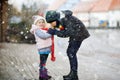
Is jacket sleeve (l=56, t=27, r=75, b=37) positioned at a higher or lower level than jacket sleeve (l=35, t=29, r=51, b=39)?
higher

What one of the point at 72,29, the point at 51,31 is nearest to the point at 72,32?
the point at 72,29

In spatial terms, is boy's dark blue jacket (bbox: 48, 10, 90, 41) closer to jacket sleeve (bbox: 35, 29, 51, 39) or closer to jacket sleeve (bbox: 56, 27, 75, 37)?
jacket sleeve (bbox: 56, 27, 75, 37)

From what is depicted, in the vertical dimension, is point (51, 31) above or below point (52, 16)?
below

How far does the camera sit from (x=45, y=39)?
393 cm

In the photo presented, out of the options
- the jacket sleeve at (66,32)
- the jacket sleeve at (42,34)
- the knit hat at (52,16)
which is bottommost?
the jacket sleeve at (42,34)

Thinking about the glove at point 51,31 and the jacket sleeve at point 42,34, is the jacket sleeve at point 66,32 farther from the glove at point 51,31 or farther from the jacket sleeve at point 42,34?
the jacket sleeve at point 42,34

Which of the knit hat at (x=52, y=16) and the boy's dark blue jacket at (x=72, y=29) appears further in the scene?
the knit hat at (x=52, y=16)

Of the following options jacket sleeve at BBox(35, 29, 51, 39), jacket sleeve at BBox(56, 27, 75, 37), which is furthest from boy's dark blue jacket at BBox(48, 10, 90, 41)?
jacket sleeve at BBox(35, 29, 51, 39)

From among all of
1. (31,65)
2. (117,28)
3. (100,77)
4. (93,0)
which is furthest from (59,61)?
(117,28)

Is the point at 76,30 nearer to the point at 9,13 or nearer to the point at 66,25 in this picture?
the point at 66,25

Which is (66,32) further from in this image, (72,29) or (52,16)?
(52,16)

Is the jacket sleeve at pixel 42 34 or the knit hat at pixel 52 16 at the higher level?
the knit hat at pixel 52 16

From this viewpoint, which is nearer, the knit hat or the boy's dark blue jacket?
the boy's dark blue jacket

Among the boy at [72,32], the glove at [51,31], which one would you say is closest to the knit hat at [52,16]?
the boy at [72,32]
